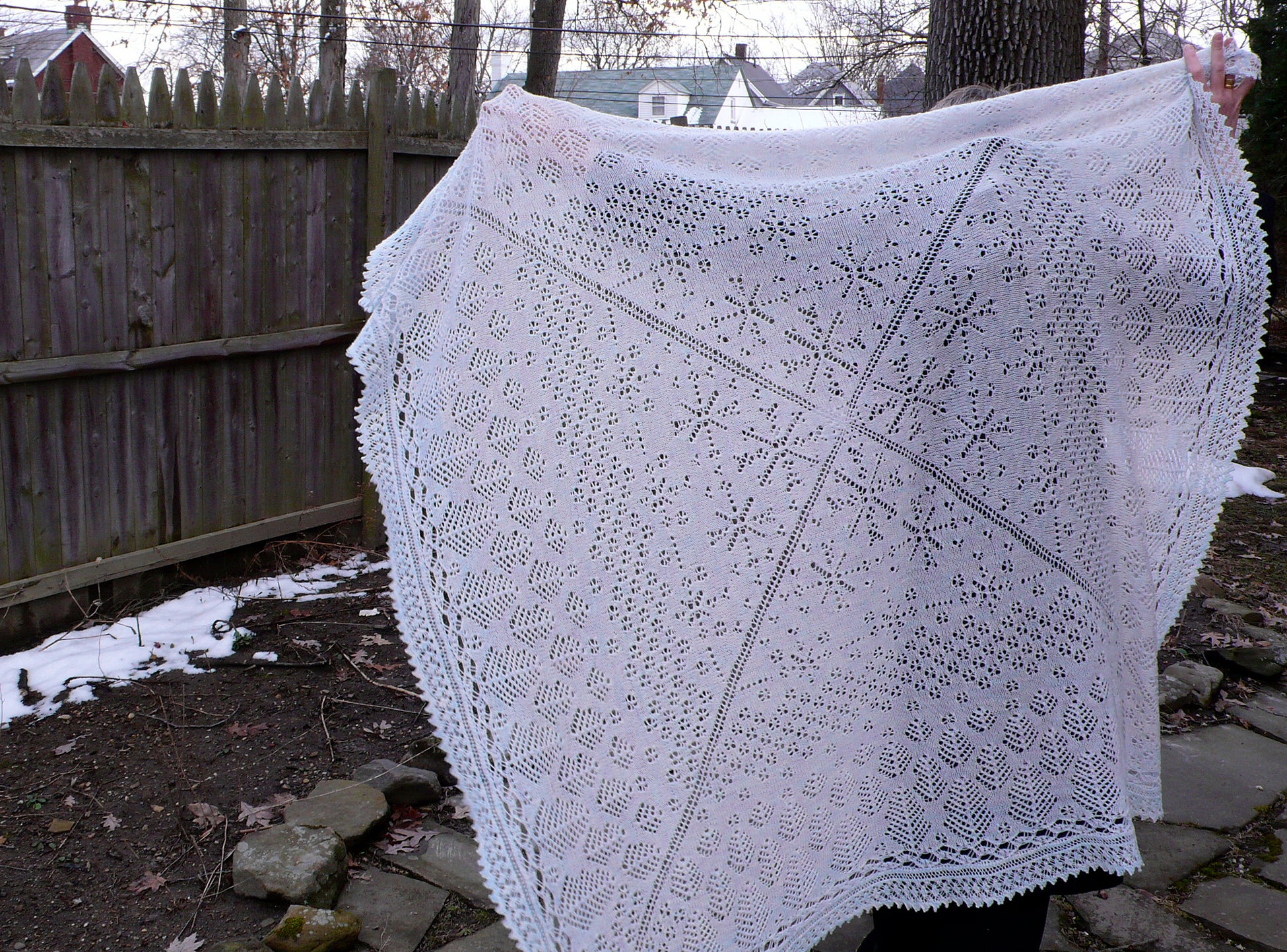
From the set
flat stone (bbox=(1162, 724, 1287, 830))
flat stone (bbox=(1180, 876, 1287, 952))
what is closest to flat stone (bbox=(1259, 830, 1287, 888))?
flat stone (bbox=(1180, 876, 1287, 952))

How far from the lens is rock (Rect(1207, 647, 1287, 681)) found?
4.39 m

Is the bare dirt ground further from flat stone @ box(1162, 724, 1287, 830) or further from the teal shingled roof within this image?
the teal shingled roof

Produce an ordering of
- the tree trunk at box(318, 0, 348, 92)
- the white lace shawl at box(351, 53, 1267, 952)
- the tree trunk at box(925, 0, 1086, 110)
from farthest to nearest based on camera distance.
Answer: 1. the tree trunk at box(318, 0, 348, 92)
2. the tree trunk at box(925, 0, 1086, 110)
3. the white lace shawl at box(351, 53, 1267, 952)

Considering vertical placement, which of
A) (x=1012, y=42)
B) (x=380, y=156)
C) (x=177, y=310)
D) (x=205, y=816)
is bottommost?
(x=205, y=816)

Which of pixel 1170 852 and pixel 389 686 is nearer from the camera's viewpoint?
pixel 1170 852

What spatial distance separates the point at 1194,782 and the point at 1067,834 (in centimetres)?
214

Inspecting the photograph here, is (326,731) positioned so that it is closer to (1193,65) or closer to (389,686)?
(389,686)

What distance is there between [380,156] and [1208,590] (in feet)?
14.5

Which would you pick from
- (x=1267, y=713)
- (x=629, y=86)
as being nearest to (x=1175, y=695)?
(x=1267, y=713)

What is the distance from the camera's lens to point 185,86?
14.0 feet

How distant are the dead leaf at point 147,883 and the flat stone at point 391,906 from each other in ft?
1.56

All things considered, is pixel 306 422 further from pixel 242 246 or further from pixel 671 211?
pixel 671 211

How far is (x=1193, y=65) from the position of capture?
2211 millimetres

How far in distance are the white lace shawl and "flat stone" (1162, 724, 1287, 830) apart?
1863 millimetres
